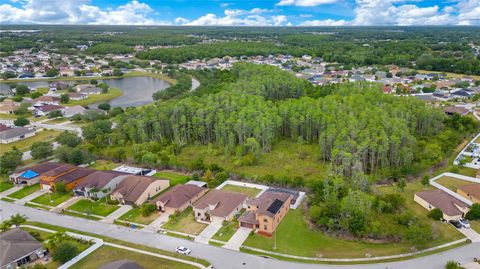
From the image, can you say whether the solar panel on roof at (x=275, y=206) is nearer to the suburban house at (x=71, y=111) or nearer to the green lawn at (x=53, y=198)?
the green lawn at (x=53, y=198)

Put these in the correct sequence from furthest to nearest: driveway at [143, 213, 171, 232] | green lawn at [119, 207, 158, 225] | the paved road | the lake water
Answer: the lake water < green lawn at [119, 207, 158, 225] < driveway at [143, 213, 171, 232] < the paved road

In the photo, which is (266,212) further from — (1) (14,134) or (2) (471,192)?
(1) (14,134)

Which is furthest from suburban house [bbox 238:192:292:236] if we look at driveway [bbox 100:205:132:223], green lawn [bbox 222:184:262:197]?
driveway [bbox 100:205:132:223]

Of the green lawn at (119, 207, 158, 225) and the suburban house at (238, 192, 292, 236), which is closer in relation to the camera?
the suburban house at (238, 192, 292, 236)

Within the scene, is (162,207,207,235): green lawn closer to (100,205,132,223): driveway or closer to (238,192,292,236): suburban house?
(238,192,292,236): suburban house

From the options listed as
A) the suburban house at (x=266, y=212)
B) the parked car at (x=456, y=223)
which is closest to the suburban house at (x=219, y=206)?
the suburban house at (x=266, y=212)
